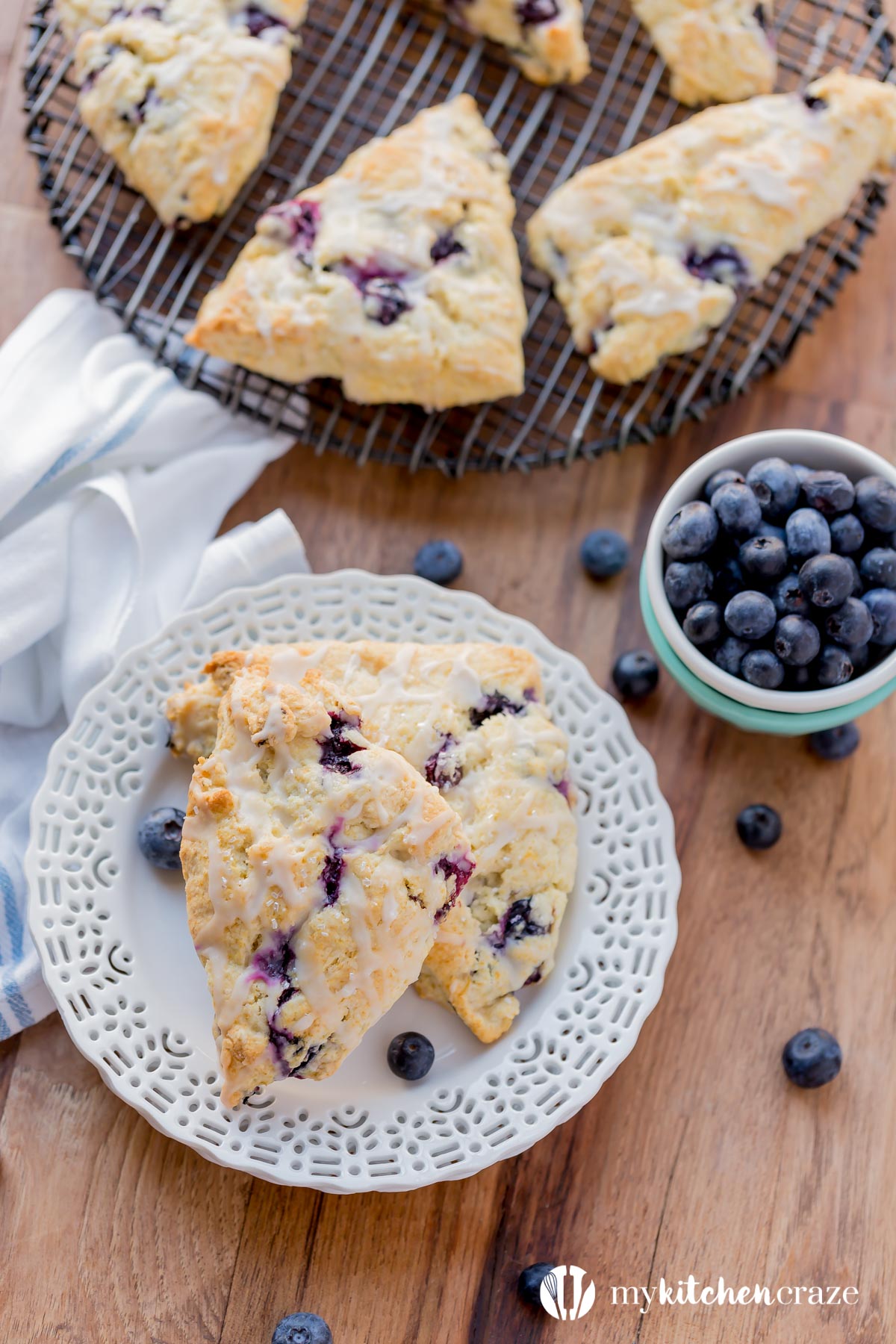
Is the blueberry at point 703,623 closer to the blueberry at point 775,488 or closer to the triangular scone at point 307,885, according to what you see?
the blueberry at point 775,488

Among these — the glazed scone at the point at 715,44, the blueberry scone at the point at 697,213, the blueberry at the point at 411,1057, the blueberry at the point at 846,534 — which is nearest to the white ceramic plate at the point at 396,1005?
the blueberry at the point at 411,1057

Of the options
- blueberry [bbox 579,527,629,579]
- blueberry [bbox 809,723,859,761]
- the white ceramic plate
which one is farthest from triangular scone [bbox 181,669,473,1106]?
blueberry [bbox 809,723,859,761]

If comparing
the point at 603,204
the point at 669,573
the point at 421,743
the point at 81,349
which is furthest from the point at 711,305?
the point at 81,349

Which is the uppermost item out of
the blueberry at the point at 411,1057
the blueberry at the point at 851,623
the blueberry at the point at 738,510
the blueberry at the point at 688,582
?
the blueberry at the point at 738,510

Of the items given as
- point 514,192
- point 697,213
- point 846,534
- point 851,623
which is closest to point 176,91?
point 514,192

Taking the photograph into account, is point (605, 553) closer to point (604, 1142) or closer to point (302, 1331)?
point (604, 1142)

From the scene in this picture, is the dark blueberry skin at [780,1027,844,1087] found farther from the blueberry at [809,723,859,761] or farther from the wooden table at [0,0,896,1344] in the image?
the blueberry at [809,723,859,761]
